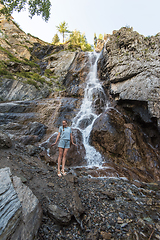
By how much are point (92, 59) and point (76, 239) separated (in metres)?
26.7

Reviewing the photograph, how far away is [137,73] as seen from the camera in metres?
10.3

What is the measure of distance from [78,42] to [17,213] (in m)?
39.9

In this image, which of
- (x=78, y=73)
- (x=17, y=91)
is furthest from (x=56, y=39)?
(x=17, y=91)

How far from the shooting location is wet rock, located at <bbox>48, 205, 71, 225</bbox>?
8.68 ft

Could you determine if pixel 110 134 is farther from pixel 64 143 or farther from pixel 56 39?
pixel 56 39

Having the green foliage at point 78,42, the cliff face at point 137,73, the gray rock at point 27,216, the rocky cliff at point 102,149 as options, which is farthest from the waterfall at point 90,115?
the green foliage at point 78,42

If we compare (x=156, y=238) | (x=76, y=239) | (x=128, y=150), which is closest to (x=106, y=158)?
(x=128, y=150)

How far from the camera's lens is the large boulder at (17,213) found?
1741 mm

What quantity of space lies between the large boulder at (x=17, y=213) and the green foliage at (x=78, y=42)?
113 feet

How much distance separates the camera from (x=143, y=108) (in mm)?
9672

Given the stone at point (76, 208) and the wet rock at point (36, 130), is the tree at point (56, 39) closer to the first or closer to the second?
the wet rock at point (36, 130)

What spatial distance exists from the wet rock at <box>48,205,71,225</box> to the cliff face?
330 inches

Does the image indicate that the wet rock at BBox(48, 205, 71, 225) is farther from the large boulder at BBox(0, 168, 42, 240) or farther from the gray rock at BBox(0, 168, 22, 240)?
the gray rock at BBox(0, 168, 22, 240)

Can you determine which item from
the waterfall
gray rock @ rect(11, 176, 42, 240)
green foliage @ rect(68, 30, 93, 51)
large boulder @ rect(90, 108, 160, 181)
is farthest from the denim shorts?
green foliage @ rect(68, 30, 93, 51)
